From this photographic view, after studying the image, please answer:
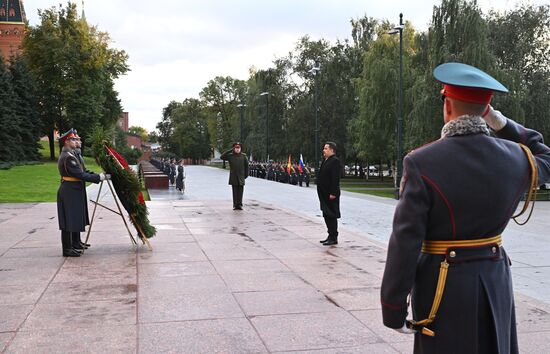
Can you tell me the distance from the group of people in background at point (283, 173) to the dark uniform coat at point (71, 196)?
2767 cm

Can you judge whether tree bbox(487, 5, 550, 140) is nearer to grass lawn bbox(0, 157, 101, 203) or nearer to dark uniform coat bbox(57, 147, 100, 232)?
grass lawn bbox(0, 157, 101, 203)

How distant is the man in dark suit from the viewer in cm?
973

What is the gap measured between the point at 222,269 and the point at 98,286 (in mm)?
1701

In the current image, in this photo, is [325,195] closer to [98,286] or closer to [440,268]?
[98,286]

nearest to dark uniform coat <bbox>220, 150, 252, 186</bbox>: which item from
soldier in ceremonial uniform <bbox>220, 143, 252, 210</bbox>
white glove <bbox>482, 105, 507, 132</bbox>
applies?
soldier in ceremonial uniform <bbox>220, 143, 252, 210</bbox>

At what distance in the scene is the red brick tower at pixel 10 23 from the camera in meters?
111

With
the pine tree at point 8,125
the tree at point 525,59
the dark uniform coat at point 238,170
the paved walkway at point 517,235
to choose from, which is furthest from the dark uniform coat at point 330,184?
the pine tree at point 8,125

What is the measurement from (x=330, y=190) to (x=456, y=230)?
7.41 m

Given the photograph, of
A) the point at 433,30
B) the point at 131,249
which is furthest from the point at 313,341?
the point at 433,30

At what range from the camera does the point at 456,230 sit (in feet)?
7.88

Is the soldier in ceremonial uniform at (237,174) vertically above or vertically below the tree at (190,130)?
below

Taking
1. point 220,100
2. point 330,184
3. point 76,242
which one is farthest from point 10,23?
point 330,184

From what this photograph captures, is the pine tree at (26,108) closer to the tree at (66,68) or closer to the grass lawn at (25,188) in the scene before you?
the tree at (66,68)

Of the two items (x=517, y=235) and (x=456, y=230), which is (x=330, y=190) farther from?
(x=456, y=230)
